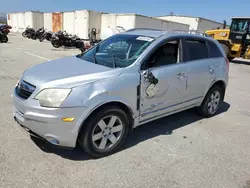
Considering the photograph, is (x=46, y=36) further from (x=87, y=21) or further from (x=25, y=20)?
(x=25, y=20)

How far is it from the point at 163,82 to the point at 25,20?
131ft

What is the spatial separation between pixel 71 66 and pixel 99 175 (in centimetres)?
154

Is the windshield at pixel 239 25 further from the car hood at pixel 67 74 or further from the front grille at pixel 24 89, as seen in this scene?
the front grille at pixel 24 89

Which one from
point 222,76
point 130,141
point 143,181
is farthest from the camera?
point 222,76

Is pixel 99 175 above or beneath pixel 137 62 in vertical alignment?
beneath

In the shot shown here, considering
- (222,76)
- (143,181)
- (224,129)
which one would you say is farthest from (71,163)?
(222,76)

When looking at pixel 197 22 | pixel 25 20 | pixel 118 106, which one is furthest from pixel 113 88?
pixel 25 20

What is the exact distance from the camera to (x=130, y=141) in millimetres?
3523

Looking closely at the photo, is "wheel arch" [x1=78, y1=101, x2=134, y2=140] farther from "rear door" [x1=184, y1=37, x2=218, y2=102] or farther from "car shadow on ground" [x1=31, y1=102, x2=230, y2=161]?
"rear door" [x1=184, y1=37, x2=218, y2=102]

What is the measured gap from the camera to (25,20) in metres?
37.7

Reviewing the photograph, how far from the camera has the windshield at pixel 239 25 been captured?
13.0m

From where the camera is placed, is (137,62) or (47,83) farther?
(137,62)

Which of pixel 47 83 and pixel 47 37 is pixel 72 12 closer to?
pixel 47 37

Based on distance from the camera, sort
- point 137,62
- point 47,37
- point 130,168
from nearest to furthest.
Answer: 1. point 130,168
2. point 137,62
3. point 47,37
